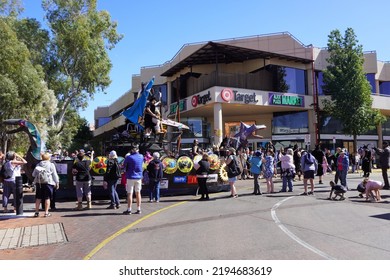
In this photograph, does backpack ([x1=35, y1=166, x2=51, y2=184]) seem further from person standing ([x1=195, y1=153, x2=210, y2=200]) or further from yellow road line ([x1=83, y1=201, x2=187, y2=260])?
person standing ([x1=195, y1=153, x2=210, y2=200])

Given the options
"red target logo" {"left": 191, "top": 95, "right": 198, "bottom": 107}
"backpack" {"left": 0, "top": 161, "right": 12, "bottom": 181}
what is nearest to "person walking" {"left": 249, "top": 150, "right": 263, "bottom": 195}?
"backpack" {"left": 0, "top": 161, "right": 12, "bottom": 181}

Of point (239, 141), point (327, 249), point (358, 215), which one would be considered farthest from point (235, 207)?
point (239, 141)

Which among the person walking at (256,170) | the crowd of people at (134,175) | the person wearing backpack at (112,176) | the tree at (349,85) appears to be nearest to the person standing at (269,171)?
the crowd of people at (134,175)

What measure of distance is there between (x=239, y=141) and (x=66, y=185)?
1156 cm

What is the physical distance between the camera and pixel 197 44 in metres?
36.5

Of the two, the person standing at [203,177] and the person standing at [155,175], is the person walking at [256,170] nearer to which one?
the person standing at [203,177]

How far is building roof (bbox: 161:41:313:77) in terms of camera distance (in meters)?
30.1

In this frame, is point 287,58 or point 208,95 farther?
point 287,58

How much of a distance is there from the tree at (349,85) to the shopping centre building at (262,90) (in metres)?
2.31

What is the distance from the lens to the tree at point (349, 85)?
30.0m

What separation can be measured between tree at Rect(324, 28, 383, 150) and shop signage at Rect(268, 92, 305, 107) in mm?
2775

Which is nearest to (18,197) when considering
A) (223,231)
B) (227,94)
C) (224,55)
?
(223,231)

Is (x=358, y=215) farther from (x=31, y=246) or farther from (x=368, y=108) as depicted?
(x=368, y=108)

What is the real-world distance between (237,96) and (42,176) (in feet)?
70.8
